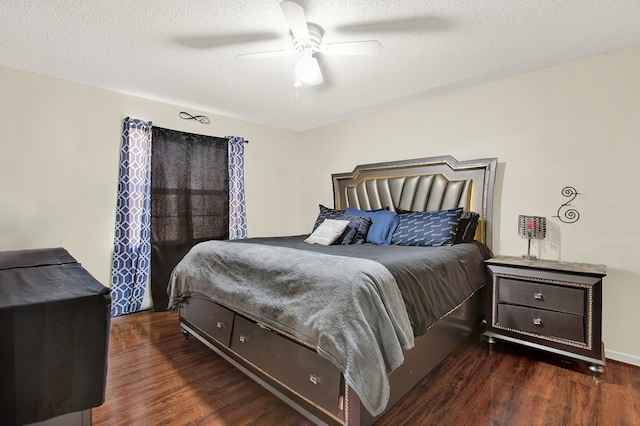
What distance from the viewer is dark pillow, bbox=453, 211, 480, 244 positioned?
2.78 m

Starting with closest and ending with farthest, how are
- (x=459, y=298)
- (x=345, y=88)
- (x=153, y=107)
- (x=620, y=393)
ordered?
1. (x=620, y=393)
2. (x=459, y=298)
3. (x=345, y=88)
4. (x=153, y=107)

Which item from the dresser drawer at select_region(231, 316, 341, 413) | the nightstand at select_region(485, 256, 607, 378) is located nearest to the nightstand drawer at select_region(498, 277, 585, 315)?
the nightstand at select_region(485, 256, 607, 378)

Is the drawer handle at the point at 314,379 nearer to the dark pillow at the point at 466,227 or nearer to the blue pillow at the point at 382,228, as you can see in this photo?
the blue pillow at the point at 382,228

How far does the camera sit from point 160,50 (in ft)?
7.80

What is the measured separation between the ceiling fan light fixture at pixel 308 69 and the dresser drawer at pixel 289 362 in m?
1.74

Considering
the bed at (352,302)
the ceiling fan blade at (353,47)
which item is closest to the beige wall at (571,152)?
the bed at (352,302)

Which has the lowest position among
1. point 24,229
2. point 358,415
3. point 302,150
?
point 358,415

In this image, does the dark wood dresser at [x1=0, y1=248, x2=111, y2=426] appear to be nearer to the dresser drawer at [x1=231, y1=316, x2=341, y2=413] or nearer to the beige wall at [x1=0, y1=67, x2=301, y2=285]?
the dresser drawer at [x1=231, y1=316, x2=341, y2=413]

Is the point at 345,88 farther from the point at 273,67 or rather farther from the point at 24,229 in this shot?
the point at 24,229

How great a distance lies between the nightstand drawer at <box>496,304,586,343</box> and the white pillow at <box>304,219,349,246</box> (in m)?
1.48

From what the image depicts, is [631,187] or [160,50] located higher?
[160,50]

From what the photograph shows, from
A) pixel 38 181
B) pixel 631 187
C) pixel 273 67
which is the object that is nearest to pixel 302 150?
pixel 273 67

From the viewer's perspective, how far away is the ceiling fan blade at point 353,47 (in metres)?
2.00

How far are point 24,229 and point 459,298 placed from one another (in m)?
3.73
